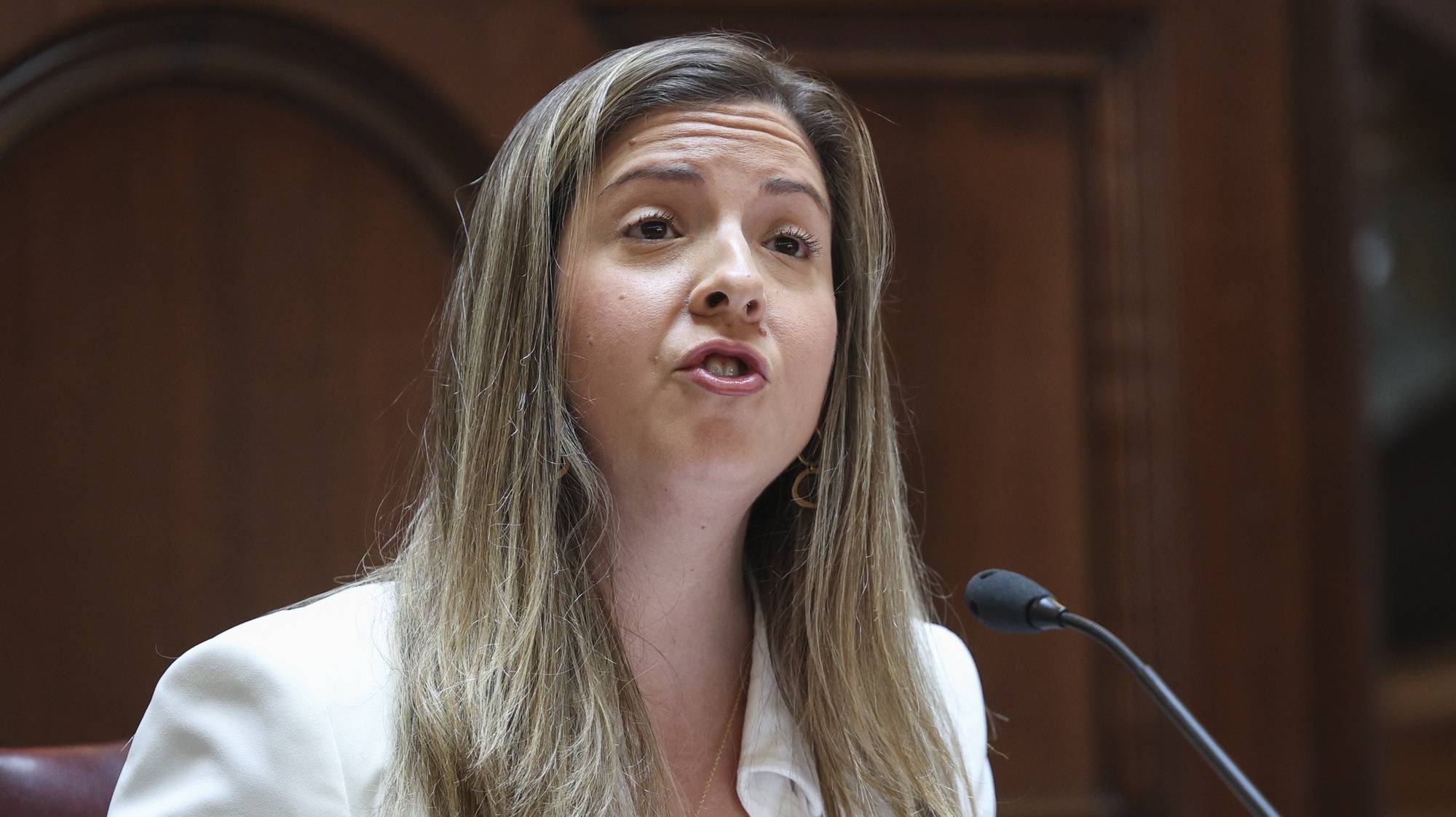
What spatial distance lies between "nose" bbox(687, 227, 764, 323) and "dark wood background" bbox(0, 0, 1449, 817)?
3.13 feet

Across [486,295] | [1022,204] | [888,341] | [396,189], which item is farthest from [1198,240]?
[486,295]

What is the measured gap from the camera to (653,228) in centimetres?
126

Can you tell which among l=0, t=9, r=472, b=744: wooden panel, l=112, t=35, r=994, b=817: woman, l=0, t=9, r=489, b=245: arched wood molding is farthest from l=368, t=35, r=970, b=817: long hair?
l=0, t=9, r=489, b=245: arched wood molding

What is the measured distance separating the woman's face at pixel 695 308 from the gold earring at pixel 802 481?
0.36 ft

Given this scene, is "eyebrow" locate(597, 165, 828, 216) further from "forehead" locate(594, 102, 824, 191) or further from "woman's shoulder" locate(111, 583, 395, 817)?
"woman's shoulder" locate(111, 583, 395, 817)

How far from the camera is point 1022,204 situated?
7.68 feet

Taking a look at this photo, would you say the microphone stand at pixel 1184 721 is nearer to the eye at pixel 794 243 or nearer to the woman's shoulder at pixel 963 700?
the woman's shoulder at pixel 963 700

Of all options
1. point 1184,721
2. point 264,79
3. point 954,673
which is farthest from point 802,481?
point 264,79

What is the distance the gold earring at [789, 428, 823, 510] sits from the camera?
55.0 inches

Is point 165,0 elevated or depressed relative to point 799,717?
elevated

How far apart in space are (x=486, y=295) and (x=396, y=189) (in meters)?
0.87

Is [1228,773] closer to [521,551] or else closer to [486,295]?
[521,551]

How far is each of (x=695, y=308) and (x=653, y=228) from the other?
0.10 meters

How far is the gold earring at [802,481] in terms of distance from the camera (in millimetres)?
1397
